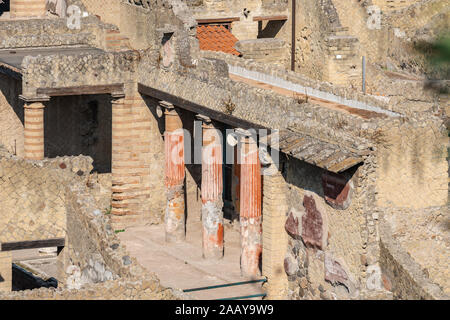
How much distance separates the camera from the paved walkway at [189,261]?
82.0 ft

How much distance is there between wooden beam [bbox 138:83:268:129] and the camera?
989 inches

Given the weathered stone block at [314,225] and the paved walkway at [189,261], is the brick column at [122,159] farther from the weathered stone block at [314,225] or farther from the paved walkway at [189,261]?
the weathered stone block at [314,225]

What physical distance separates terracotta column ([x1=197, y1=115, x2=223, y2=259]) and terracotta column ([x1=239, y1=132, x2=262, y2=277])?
1.68 m

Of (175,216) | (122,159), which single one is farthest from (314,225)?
(122,159)

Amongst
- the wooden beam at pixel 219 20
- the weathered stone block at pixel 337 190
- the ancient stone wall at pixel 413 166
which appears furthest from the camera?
the wooden beam at pixel 219 20

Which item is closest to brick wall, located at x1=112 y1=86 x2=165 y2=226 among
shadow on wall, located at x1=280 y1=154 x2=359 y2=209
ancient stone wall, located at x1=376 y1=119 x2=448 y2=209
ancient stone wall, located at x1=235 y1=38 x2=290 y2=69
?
ancient stone wall, located at x1=235 y1=38 x2=290 y2=69

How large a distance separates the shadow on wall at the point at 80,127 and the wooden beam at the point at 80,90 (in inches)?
143

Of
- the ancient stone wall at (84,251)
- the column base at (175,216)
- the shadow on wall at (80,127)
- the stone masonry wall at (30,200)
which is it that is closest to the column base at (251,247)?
the column base at (175,216)

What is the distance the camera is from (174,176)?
1150 inches

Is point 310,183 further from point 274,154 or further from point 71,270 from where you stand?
point 71,270

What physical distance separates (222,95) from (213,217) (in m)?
3.27

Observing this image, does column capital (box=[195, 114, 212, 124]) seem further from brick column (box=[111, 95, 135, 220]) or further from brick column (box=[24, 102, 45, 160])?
brick column (box=[24, 102, 45, 160])

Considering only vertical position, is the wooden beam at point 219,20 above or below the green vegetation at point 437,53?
above
